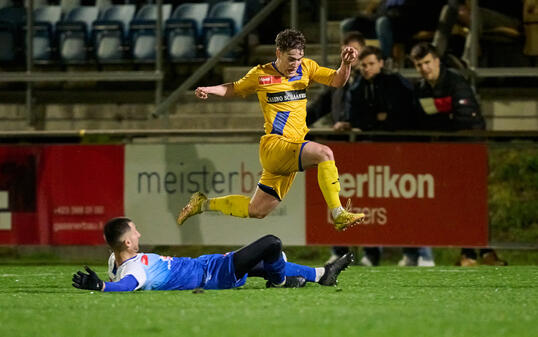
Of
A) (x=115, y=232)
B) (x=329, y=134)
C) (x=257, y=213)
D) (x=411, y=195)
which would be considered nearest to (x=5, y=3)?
(x=329, y=134)

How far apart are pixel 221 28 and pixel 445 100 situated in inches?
170

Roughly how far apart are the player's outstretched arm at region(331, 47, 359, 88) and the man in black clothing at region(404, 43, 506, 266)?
2.68 metres

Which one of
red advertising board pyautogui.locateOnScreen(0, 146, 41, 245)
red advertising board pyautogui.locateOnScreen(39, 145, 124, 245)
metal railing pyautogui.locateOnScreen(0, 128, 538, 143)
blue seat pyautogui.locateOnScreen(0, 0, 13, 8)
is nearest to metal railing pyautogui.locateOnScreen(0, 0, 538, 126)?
metal railing pyautogui.locateOnScreen(0, 128, 538, 143)

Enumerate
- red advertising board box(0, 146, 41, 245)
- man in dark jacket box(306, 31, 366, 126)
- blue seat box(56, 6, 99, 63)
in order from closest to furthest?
man in dark jacket box(306, 31, 366, 126), red advertising board box(0, 146, 41, 245), blue seat box(56, 6, 99, 63)

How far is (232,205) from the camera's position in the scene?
984 centimetres

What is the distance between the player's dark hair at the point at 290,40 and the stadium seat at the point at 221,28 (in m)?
5.96

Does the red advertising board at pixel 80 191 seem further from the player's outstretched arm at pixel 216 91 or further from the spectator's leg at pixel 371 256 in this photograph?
the player's outstretched arm at pixel 216 91

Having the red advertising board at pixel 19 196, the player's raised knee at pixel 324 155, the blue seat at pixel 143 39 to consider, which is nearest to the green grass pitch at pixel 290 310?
the player's raised knee at pixel 324 155

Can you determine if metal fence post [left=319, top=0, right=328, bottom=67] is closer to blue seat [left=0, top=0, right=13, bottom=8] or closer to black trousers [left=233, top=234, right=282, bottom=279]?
blue seat [left=0, top=0, right=13, bottom=8]

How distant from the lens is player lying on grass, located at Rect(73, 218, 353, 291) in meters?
7.46

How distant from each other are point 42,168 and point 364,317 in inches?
262

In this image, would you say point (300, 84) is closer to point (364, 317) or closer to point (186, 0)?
point (364, 317)

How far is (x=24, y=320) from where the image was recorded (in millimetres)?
6547

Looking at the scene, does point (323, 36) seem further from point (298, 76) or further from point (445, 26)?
point (298, 76)
